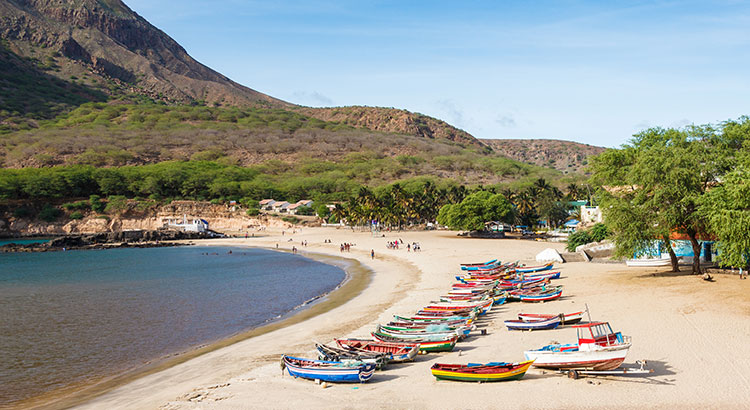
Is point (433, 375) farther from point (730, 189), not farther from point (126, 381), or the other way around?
point (730, 189)

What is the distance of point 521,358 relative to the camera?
1725 centimetres

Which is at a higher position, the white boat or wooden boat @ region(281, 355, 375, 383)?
the white boat

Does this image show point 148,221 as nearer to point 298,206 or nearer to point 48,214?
point 48,214

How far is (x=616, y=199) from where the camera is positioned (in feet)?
99.8

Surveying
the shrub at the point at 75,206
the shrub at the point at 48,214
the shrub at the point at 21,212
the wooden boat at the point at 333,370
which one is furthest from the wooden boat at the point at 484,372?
the shrub at the point at 21,212

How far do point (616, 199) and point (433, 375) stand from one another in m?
20.0

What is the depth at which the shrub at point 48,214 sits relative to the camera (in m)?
121

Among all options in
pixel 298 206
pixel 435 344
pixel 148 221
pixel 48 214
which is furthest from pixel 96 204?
pixel 435 344

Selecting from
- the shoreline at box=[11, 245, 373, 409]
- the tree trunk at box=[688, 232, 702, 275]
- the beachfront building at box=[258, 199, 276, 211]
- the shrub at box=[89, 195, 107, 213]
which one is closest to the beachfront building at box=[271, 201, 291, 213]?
the beachfront building at box=[258, 199, 276, 211]

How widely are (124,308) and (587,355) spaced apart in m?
30.1

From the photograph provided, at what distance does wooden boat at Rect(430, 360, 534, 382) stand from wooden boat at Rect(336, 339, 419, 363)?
2.36m

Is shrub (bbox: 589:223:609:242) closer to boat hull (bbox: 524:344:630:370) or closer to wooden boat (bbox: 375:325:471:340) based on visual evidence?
wooden boat (bbox: 375:325:471:340)

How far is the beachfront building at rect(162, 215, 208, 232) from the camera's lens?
117625 millimetres

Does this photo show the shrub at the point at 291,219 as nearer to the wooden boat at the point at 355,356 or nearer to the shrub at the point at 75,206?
the shrub at the point at 75,206
